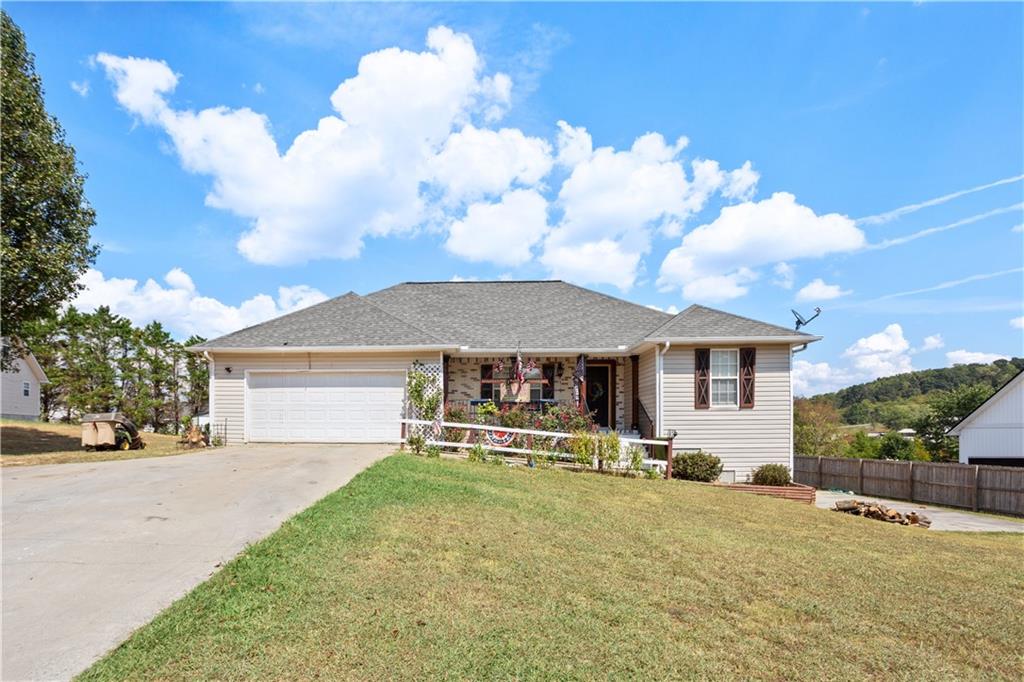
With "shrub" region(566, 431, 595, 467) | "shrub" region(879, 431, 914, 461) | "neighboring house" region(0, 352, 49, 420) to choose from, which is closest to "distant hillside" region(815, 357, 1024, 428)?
"shrub" region(879, 431, 914, 461)

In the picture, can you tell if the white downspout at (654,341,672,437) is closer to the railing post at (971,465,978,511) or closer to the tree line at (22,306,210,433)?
the railing post at (971,465,978,511)

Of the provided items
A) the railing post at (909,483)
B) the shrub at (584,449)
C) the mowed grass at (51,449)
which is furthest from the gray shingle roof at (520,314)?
the railing post at (909,483)

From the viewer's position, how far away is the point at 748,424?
15.3m

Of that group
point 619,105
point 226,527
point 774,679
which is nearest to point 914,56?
point 619,105

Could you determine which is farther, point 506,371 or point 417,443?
point 506,371

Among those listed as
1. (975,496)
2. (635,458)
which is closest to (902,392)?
(975,496)

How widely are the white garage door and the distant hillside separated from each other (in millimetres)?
40653

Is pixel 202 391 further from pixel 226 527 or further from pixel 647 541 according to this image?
pixel 647 541

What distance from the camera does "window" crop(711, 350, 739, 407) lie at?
1545 cm

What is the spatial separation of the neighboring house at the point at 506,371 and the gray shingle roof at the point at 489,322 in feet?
0.22

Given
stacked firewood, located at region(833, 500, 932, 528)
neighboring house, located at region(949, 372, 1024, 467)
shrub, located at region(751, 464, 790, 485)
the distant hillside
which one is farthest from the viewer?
the distant hillside

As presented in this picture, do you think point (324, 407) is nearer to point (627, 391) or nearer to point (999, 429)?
point (627, 391)

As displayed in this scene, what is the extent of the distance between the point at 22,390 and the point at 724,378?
128ft

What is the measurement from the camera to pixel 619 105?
13.0 meters
